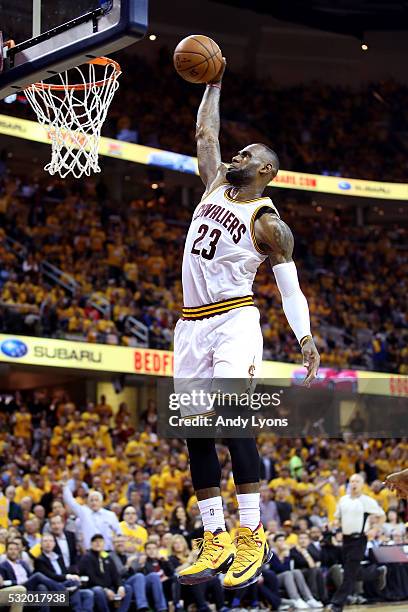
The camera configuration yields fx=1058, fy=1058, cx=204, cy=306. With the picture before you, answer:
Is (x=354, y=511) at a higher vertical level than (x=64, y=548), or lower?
higher

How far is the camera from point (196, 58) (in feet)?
22.8

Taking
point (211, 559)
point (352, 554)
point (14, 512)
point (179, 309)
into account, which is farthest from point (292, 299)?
point (179, 309)

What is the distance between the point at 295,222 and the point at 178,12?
7669 mm

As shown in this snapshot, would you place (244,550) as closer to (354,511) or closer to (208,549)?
(208,549)

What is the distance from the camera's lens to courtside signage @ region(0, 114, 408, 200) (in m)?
23.9

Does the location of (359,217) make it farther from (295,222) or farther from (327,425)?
(327,425)

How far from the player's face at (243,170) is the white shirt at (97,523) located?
8.38 meters

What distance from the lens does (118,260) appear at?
1032 inches

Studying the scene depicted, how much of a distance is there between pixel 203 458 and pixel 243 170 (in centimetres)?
186

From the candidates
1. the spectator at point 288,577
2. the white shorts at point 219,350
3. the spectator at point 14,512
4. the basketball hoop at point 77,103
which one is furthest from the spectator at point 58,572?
the white shorts at point 219,350

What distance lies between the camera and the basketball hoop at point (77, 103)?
9273 millimetres

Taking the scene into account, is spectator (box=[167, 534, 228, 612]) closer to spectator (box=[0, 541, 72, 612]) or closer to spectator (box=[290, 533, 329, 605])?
spectator (box=[290, 533, 329, 605])

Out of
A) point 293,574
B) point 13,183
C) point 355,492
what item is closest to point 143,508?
point 293,574

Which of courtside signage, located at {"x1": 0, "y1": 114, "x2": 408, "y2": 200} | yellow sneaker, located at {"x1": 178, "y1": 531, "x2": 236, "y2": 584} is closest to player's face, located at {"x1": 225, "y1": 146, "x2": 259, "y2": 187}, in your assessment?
yellow sneaker, located at {"x1": 178, "y1": 531, "x2": 236, "y2": 584}
